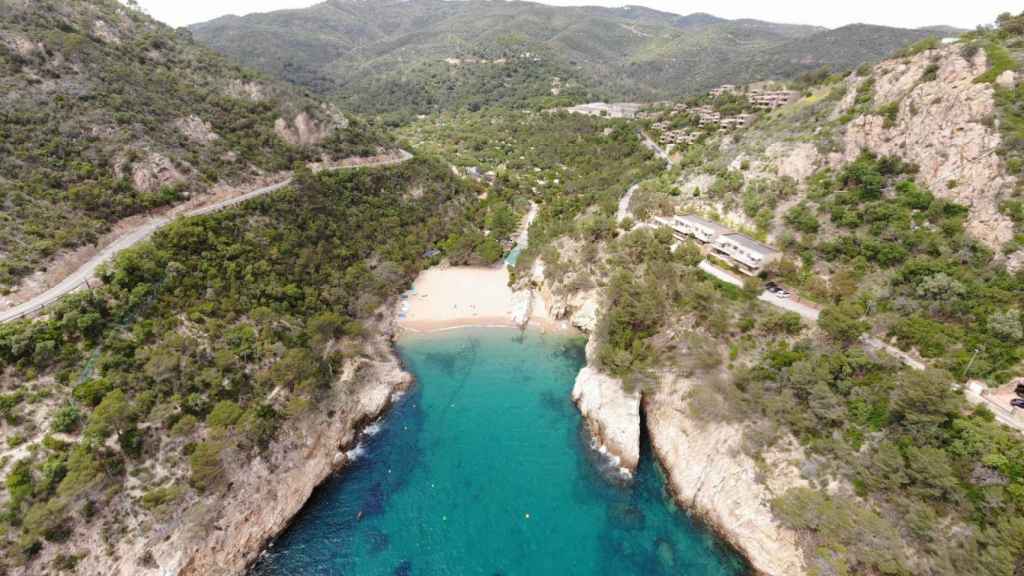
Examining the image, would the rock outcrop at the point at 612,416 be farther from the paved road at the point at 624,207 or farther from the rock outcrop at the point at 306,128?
the rock outcrop at the point at 306,128

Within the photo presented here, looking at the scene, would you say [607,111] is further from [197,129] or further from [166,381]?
[166,381]

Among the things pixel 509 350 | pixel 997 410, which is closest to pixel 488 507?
pixel 509 350

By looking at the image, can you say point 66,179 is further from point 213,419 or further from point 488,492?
point 488,492

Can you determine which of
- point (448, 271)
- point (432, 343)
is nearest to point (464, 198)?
point (448, 271)

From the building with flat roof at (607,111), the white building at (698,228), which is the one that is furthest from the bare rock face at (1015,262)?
the building with flat roof at (607,111)

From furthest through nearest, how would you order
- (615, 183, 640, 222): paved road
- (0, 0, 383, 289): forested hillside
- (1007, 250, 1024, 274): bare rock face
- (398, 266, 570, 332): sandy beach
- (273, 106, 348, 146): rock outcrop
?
(273, 106, 348, 146): rock outcrop < (615, 183, 640, 222): paved road < (398, 266, 570, 332): sandy beach < (0, 0, 383, 289): forested hillside < (1007, 250, 1024, 274): bare rock face

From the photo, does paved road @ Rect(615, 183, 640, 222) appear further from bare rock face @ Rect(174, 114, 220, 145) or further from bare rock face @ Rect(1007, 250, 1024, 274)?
bare rock face @ Rect(174, 114, 220, 145)

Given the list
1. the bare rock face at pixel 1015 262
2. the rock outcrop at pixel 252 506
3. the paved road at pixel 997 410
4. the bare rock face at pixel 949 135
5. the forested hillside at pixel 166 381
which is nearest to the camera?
the forested hillside at pixel 166 381

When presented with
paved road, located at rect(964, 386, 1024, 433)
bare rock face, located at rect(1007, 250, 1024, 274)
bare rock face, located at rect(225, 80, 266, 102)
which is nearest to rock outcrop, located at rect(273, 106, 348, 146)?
bare rock face, located at rect(225, 80, 266, 102)
